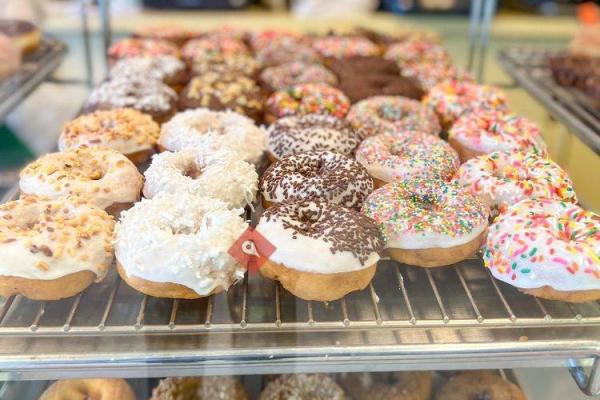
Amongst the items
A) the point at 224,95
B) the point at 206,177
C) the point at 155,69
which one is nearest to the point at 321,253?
the point at 206,177

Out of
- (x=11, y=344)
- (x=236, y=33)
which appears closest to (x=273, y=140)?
(x=11, y=344)

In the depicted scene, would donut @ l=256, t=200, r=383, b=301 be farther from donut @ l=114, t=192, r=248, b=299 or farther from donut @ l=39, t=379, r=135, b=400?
donut @ l=39, t=379, r=135, b=400

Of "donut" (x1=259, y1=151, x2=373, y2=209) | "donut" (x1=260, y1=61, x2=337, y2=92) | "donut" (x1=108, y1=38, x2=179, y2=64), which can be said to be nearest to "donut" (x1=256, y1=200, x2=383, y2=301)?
"donut" (x1=259, y1=151, x2=373, y2=209)

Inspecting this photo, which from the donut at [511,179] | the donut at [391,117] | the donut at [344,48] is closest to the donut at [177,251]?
the donut at [511,179]

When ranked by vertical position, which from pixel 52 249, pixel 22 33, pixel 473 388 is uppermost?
pixel 22 33

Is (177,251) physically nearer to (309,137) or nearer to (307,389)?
(307,389)

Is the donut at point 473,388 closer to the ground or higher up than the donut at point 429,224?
closer to the ground

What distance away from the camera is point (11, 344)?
1397 mm

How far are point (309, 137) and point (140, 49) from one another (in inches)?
56.2

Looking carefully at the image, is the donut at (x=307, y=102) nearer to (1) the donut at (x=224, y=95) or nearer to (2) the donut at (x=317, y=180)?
(1) the donut at (x=224, y=95)

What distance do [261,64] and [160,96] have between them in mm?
757

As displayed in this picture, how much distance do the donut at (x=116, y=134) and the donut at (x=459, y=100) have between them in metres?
1.14

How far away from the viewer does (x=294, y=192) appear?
1810 millimetres

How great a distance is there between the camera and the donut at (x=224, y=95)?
8.27 feet
